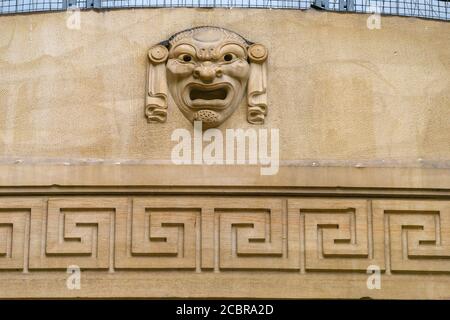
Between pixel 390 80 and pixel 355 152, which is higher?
pixel 390 80

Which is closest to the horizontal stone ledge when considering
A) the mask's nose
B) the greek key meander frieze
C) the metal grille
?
the greek key meander frieze

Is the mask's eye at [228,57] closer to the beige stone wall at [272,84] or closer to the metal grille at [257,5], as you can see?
the beige stone wall at [272,84]

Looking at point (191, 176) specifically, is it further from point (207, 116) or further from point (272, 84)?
point (272, 84)

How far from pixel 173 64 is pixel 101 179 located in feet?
4.09

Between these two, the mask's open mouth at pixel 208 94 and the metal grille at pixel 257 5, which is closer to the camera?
the mask's open mouth at pixel 208 94

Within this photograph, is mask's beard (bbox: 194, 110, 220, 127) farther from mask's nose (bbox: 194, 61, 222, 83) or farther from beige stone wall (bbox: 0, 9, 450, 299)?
mask's nose (bbox: 194, 61, 222, 83)

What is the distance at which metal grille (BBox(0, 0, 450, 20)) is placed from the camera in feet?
37.0

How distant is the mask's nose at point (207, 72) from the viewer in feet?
35.0

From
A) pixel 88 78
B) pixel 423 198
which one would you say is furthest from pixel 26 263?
pixel 423 198

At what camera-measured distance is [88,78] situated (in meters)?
11.1

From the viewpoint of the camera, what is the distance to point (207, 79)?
35.1 ft

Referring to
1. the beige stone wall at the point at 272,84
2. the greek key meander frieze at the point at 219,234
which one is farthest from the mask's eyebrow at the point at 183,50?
the greek key meander frieze at the point at 219,234

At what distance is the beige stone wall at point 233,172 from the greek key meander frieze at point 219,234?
0.5 inches

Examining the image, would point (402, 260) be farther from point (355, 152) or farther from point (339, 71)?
point (339, 71)
